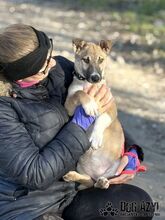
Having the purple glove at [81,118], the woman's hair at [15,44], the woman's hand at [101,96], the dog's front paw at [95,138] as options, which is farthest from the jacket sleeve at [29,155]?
the woman's hand at [101,96]

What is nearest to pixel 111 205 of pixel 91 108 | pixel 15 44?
pixel 91 108

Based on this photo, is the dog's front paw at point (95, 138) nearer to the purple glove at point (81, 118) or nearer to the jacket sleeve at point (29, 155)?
the purple glove at point (81, 118)

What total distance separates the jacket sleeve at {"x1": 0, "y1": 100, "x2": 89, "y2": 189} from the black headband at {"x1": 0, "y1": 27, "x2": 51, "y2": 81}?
0.62ft

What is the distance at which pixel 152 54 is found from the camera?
1062 cm

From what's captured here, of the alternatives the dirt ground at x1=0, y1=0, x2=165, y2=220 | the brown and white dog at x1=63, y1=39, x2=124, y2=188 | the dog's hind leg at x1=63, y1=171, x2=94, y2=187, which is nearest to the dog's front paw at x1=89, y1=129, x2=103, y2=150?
the brown and white dog at x1=63, y1=39, x2=124, y2=188

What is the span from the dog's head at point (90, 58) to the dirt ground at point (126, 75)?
154 cm

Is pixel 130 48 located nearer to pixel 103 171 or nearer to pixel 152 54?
pixel 152 54

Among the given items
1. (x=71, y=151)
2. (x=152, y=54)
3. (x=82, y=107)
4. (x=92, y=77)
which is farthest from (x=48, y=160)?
(x=152, y=54)

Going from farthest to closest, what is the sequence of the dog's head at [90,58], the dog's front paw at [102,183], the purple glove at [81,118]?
1. the dog's head at [90,58]
2. the dog's front paw at [102,183]
3. the purple glove at [81,118]

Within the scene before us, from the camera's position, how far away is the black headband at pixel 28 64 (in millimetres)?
3598

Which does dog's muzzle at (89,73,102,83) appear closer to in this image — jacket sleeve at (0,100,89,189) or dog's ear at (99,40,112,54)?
dog's ear at (99,40,112,54)

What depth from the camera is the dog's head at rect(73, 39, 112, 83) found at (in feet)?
Answer: 14.0

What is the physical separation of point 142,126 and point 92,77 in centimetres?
352

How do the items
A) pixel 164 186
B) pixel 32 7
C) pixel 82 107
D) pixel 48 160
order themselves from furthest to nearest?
pixel 32 7 → pixel 164 186 → pixel 82 107 → pixel 48 160
